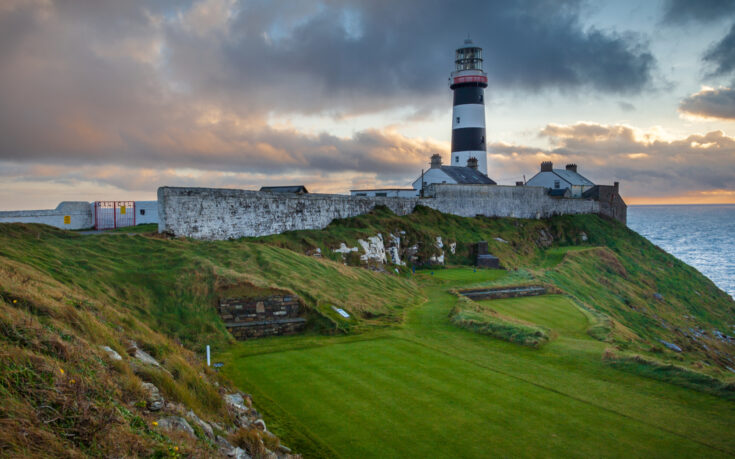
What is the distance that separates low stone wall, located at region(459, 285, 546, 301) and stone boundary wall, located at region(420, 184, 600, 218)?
1775 cm

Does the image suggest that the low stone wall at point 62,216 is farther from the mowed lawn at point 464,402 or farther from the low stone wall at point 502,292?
the low stone wall at point 502,292

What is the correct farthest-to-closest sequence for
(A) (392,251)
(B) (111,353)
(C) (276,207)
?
(A) (392,251), (C) (276,207), (B) (111,353)

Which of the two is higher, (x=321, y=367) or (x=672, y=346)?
(x=321, y=367)

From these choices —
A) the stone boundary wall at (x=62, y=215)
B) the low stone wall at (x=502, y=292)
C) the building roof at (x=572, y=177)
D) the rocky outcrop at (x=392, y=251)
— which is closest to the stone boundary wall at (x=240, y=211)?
the rocky outcrop at (x=392, y=251)

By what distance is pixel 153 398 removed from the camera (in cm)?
671

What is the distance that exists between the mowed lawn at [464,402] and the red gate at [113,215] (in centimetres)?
1718

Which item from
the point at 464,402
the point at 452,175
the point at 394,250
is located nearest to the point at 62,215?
the point at 394,250

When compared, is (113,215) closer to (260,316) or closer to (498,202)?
(260,316)

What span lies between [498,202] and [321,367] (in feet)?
138

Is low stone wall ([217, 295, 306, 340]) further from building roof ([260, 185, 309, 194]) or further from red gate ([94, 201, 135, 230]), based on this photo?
building roof ([260, 185, 309, 194])

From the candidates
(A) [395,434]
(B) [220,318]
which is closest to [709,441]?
(A) [395,434]

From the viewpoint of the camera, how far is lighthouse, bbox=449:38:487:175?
175 feet

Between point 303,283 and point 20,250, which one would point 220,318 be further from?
point 20,250

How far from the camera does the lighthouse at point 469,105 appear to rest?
53375mm
